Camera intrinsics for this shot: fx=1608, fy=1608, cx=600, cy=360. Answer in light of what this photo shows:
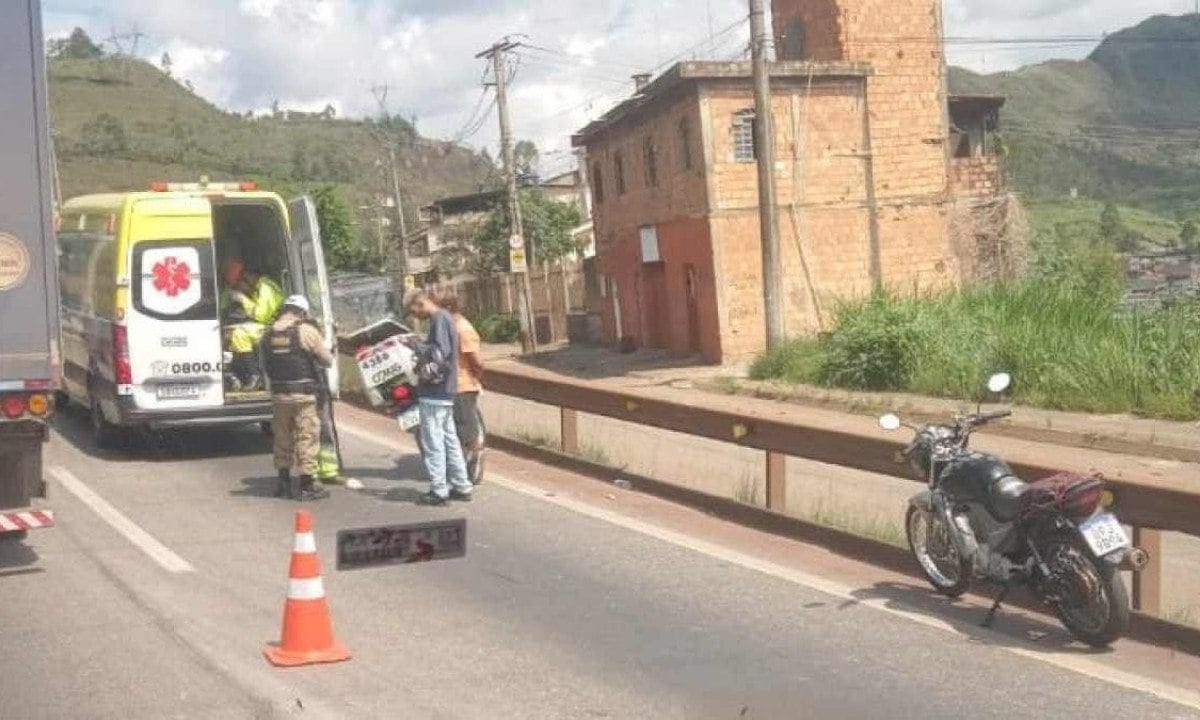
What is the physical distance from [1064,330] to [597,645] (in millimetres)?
19032

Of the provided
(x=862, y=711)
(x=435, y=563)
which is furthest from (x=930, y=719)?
(x=435, y=563)

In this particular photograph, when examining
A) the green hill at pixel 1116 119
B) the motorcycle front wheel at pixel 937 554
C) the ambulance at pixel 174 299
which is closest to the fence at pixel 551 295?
the green hill at pixel 1116 119

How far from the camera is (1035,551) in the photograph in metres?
8.12

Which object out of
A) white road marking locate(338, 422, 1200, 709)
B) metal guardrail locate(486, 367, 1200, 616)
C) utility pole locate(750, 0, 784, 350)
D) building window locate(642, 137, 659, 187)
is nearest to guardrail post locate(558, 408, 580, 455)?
metal guardrail locate(486, 367, 1200, 616)

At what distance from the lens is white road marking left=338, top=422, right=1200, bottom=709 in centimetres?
716

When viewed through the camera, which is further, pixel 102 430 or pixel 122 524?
A: pixel 102 430

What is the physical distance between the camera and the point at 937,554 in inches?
354

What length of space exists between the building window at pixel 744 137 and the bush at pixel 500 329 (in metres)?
18.9

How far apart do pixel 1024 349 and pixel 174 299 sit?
14.9 metres

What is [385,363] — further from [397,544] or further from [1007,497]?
[1007,497]

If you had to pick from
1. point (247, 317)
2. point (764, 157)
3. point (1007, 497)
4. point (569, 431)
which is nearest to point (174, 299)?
point (247, 317)

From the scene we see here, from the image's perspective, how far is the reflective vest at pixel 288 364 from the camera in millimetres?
12875

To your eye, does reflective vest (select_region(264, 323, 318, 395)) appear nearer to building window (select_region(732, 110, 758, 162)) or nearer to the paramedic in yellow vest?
the paramedic in yellow vest

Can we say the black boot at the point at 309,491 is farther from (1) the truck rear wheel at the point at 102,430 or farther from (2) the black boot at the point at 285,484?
(1) the truck rear wheel at the point at 102,430
